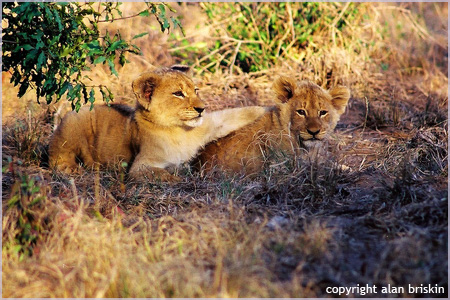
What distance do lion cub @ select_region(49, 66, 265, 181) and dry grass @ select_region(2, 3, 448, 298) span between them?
274mm

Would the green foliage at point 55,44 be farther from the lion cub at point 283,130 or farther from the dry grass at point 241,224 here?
the lion cub at point 283,130

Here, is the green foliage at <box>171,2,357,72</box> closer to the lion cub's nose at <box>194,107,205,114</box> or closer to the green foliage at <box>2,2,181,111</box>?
the lion cub's nose at <box>194,107,205,114</box>

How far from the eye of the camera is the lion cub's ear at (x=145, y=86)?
6.05 meters

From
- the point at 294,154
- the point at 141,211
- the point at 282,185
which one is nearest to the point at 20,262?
the point at 141,211

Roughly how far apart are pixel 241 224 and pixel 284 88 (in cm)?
237

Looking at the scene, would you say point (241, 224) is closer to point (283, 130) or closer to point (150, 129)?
point (283, 130)

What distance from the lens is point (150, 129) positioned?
6.24 m

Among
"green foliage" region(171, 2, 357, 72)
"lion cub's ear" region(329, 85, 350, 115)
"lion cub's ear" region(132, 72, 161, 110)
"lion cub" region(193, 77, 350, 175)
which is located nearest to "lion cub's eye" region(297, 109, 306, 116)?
"lion cub" region(193, 77, 350, 175)

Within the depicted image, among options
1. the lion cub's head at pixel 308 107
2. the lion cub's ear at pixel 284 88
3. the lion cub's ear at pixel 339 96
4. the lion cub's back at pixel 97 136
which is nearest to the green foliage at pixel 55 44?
the lion cub's back at pixel 97 136

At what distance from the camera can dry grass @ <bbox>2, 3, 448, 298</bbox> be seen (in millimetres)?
3439

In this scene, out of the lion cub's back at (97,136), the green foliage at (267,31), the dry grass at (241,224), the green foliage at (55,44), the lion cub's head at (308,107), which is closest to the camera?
the dry grass at (241,224)

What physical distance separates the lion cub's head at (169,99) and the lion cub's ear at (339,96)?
1.37 m

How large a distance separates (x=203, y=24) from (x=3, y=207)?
6.77 metres

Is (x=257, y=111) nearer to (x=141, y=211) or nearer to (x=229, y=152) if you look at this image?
(x=229, y=152)
